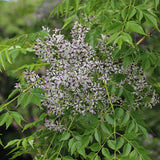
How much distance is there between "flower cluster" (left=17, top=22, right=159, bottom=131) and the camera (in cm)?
139

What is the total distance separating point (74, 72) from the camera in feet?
4.52

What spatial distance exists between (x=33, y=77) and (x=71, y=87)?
0.30 meters

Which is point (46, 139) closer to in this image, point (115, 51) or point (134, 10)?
point (115, 51)

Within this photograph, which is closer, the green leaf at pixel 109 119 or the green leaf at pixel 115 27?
the green leaf at pixel 115 27

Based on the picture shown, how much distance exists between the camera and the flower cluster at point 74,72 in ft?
4.56

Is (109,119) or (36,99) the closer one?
(36,99)

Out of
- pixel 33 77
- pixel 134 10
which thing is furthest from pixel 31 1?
pixel 134 10

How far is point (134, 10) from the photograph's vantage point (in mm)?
1272

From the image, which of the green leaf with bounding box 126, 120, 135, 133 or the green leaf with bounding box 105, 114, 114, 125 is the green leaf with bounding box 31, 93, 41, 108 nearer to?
the green leaf with bounding box 105, 114, 114, 125

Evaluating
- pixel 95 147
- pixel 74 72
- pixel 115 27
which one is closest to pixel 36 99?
pixel 74 72

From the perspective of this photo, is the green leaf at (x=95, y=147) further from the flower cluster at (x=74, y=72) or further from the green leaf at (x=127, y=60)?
the green leaf at (x=127, y=60)

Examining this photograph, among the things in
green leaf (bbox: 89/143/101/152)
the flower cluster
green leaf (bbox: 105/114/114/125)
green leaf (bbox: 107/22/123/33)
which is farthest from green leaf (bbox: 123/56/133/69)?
green leaf (bbox: 89/143/101/152)

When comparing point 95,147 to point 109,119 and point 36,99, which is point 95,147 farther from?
point 36,99

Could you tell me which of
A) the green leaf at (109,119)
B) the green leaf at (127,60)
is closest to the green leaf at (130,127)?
the green leaf at (109,119)
